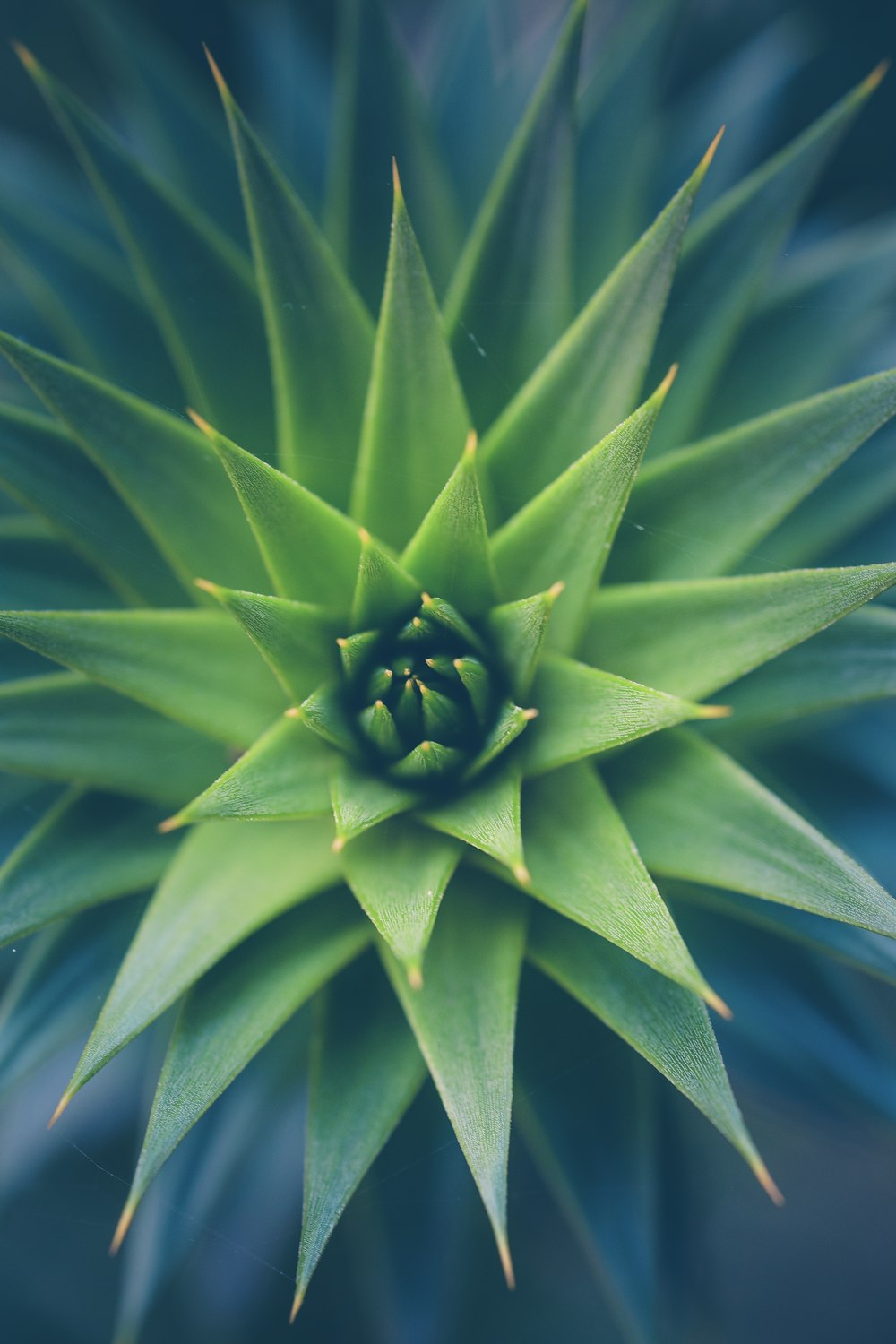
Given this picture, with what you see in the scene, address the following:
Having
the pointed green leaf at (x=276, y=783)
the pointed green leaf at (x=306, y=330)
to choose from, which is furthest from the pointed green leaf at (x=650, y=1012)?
the pointed green leaf at (x=306, y=330)

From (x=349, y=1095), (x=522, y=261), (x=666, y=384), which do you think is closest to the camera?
(x=666, y=384)

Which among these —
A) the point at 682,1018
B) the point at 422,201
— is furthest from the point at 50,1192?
the point at 422,201

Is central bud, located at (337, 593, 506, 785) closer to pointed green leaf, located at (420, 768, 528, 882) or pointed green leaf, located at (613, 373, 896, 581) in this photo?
pointed green leaf, located at (420, 768, 528, 882)

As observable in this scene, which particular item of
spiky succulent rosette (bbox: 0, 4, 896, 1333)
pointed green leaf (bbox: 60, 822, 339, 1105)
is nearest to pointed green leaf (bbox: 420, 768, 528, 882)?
spiky succulent rosette (bbox: 0, 4, 896, 1333)

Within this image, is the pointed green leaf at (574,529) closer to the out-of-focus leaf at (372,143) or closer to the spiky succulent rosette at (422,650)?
the spiky succulent rosette at (422,650)

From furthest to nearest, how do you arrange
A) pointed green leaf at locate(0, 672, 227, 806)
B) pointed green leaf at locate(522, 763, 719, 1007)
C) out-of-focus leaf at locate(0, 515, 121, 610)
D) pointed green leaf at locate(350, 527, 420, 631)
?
out-of-focus leaf at locate(0, 515, 121, 610) < pointed green leaf at locate(0, 672, 227, 806) < pointed green leaf at locate(350, 527, 420, 631) < pointed green leaf at locate(522, 763, 719, 1007)

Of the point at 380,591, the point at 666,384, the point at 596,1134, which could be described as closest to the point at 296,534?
the point at 380,591

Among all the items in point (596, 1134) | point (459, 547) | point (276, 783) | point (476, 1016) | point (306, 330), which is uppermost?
point (306, 330)

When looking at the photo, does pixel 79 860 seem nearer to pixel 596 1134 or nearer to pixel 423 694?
pixel 423 694
